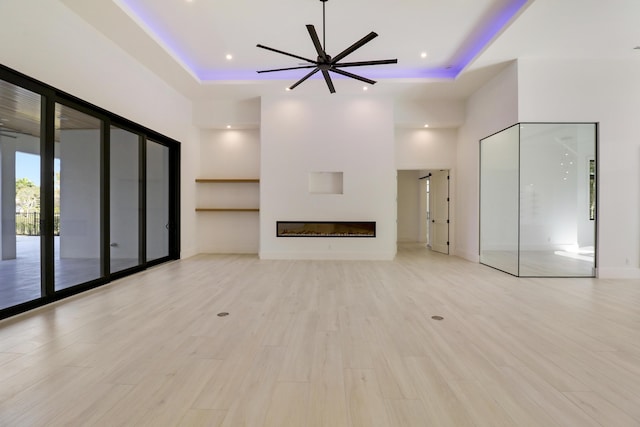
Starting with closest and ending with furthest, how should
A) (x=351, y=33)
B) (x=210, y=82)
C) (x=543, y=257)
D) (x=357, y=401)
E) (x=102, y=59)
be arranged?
(x=357, y=401)
(x=102, y=59)
(x=351, y=33)
(x=543, y=257)
(x=210, y=82)

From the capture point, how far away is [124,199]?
16.5 ft

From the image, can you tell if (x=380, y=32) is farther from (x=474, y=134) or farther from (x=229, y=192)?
(x=229, y=192)

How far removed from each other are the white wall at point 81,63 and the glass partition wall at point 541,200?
654 cm

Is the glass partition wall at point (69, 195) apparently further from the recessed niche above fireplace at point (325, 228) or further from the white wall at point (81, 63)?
the recessed niche above fireplace at point (325, 228)

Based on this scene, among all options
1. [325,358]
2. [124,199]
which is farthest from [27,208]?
[325,358]

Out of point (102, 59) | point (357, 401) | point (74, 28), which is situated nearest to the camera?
point (357, 401)

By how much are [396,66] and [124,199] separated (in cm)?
557

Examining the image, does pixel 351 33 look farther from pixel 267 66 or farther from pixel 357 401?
Result: pixel 357 401

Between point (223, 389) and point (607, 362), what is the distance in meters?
2.73

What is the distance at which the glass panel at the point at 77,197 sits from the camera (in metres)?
3.87

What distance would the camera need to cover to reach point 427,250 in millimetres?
8250

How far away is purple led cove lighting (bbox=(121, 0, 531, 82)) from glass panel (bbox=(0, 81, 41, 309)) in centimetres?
174

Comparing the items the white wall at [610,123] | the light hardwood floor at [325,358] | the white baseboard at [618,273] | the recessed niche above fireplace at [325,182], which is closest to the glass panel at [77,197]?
the light hardwood floor at [325,358]

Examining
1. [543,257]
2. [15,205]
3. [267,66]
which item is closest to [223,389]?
[15,205]
